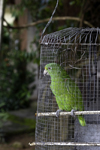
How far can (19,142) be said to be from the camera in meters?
3.86

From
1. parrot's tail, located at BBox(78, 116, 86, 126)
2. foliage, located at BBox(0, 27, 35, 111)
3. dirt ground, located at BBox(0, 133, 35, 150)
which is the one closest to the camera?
parrot's tail, located at BBox(78, 116, 86, 126)

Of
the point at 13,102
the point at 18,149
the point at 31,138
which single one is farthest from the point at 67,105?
the point at 13,102

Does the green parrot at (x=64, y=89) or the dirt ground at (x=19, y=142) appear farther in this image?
the dirt ground at (x=19, y=142)

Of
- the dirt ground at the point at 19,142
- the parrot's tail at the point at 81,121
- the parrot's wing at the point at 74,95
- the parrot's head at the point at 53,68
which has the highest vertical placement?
the parrot's head at the point at 53,68

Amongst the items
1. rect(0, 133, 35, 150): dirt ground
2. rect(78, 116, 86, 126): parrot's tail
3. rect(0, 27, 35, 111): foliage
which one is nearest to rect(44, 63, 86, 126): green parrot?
rect(78, 116, 86, 126): parrot's tail

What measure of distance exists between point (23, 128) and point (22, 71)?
256cm

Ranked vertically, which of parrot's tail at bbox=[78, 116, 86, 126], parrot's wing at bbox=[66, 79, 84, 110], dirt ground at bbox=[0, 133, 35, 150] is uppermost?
parrot's wing at bbox=[66, 79, 84, 110]

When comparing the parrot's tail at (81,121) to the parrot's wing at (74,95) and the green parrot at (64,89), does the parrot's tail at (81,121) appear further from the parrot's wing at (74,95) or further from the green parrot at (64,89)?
the parrot's wing at (74,95)

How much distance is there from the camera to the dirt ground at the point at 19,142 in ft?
12.2

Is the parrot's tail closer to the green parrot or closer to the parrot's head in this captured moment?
the green parrot

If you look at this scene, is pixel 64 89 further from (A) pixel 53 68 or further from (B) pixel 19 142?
(B) pixel 19 142

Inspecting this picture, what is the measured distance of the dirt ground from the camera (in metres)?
3.71

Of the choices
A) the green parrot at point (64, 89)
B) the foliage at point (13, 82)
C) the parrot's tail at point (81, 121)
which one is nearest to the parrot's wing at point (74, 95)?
the green parrot at point (64, 89)

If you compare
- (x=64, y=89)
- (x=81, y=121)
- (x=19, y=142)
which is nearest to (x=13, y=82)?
(x=19, y=142)
